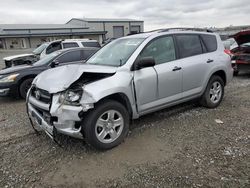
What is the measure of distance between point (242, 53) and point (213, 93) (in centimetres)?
447

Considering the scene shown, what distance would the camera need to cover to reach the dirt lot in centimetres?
304

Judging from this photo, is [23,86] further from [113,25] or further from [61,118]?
[113,25]

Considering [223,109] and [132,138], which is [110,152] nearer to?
[132,138]

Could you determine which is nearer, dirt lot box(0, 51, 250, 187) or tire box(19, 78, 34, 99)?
dirt lot box(0, 51, 250, 187)

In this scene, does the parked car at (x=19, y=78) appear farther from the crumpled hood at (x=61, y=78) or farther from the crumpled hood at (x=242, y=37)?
the crumpled hood at (x=242, y=37)

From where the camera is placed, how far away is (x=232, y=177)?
9.86ft

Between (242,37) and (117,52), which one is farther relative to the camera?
(242,37)

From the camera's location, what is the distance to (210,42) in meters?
5.57

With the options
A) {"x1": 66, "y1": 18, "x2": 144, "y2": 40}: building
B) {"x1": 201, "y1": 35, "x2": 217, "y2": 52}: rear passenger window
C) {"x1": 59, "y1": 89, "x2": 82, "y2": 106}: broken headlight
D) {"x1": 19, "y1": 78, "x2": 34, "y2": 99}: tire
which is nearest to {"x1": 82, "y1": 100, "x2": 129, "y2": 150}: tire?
{"x1": 59, "y1": 89, "x2": 82, "y2": 106}: broken headlight

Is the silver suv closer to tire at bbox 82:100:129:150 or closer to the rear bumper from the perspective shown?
tire at bbox 82:100:129:150

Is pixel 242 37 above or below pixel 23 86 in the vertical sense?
above

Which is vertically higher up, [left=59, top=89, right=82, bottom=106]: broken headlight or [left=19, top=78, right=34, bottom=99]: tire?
[left=59, top=89, right=82, bottom=106]: broken headlight

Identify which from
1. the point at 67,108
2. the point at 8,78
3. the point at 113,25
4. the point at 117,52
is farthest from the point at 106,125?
the point at 113,25

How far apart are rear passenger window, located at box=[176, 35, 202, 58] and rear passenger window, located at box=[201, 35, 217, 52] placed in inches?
7.9
